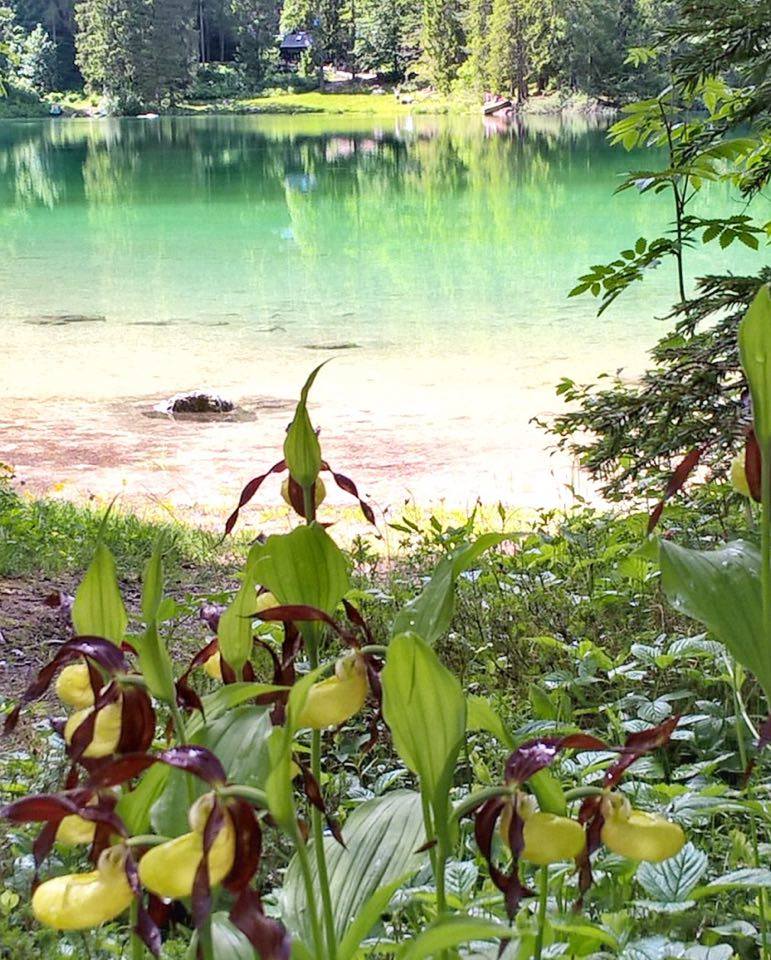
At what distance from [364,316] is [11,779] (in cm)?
1166

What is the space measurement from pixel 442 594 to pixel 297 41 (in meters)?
85.1

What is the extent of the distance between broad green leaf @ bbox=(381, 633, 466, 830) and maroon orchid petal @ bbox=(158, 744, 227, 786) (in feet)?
0.46

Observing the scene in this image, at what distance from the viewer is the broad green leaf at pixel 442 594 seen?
90cm

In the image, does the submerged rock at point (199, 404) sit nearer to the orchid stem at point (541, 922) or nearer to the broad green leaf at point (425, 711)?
the orchid stem at point (541, 922)

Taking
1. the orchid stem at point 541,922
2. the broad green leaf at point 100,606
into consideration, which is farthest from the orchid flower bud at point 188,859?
the orchid stem at point 541,922

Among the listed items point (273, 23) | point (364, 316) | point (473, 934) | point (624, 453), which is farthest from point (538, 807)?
point (273, 23)

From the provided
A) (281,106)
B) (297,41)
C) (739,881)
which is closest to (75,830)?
(739,881)

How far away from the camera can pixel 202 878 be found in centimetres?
73

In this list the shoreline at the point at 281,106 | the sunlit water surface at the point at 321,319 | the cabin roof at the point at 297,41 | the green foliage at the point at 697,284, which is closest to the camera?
the green foliage at the point at 697,284

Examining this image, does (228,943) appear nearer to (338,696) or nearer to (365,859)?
(365,859)

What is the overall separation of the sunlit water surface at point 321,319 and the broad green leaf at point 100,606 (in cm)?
244

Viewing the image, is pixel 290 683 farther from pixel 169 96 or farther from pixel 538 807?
pixel 169 96

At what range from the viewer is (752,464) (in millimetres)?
1016

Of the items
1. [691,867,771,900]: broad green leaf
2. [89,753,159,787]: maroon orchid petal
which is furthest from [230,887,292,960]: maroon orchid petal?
[691,867,771,900]: broad green leaf
